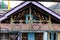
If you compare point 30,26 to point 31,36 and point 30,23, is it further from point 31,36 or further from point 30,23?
point 31,36

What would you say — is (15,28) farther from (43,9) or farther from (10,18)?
(43,9)

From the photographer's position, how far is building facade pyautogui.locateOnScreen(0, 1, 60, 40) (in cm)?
1848

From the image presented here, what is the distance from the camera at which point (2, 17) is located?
1842 cm

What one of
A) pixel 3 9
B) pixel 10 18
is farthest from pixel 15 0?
pixel 10 18

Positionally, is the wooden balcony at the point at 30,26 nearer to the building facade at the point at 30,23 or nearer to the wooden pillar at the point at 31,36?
the building facade at the point at 30,23

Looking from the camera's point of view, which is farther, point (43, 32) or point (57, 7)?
point (57, 7)

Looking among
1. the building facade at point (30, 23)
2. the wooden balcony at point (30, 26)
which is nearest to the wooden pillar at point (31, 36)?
the building facade at point (30, 23)

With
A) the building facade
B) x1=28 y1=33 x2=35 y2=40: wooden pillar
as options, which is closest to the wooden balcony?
the building facade

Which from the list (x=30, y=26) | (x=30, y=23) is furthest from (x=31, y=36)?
(x=30, y=23)

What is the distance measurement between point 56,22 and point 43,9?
135 centimetres

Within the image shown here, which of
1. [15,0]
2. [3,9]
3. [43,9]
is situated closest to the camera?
[43,9]

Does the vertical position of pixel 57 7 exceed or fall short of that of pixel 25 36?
it exceeds it

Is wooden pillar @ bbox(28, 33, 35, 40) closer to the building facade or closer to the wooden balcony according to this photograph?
the building facade

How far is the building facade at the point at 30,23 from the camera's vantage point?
18.5 metres
